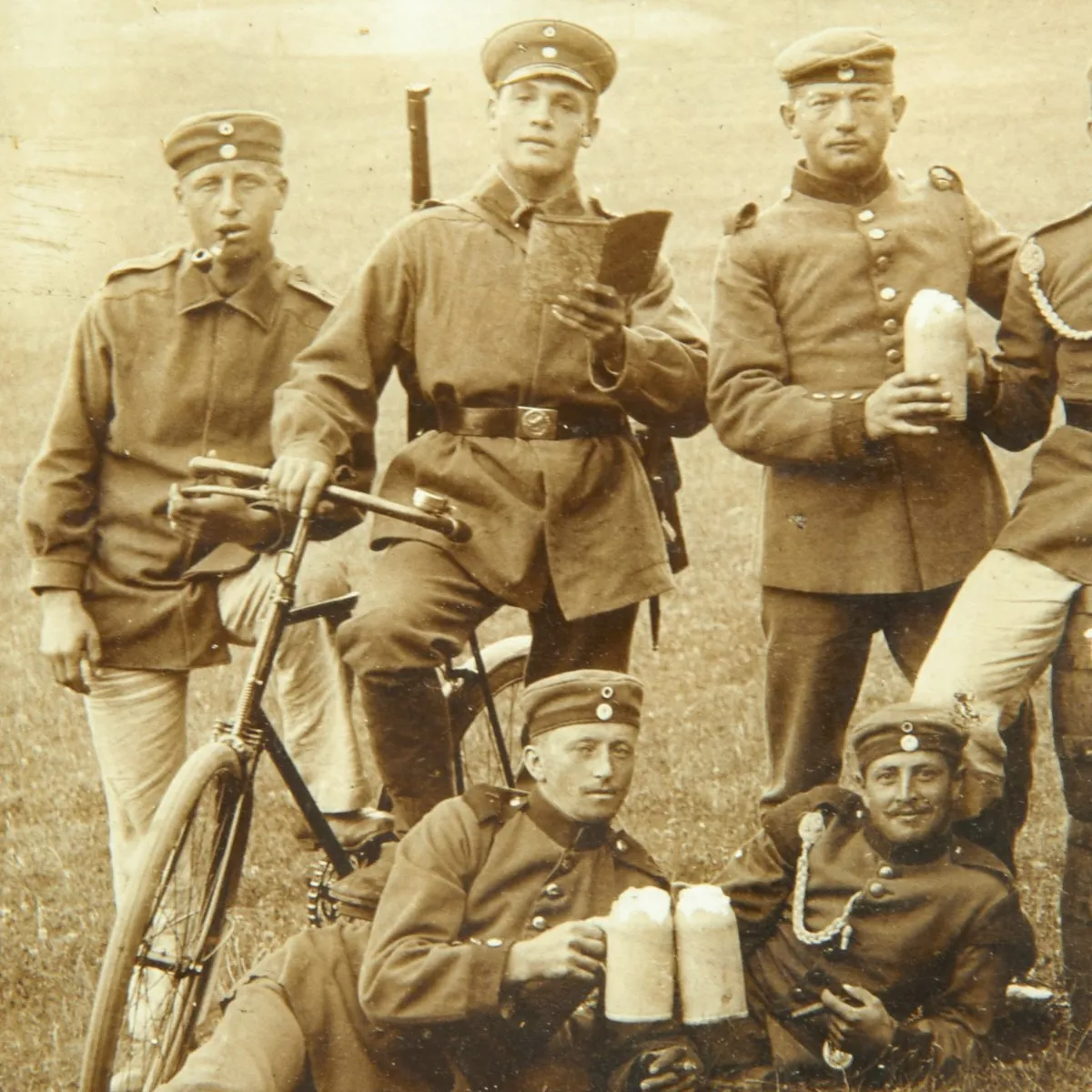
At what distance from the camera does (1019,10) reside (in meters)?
5.04

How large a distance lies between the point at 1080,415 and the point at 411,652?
165 centimetres

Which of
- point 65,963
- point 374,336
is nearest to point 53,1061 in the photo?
point 65,963

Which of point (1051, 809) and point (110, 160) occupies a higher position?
point (110, 160)

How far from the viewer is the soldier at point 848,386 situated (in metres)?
4.07

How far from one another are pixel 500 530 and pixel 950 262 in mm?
1288

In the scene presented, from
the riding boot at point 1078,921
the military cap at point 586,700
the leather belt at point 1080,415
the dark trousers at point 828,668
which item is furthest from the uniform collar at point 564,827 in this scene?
the leather belt at point 1080,415

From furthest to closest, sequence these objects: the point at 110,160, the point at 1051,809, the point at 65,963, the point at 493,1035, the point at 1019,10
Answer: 1. the point at 110,160
2. the point at 1051,809
3. the point at 1019,10
4. the point at 65,963
5. the point at 493,1035

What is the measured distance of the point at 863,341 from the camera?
4145 millimetres

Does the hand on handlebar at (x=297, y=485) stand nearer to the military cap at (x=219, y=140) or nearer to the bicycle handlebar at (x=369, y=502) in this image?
the bicycle handlebar at (x=369, y=502)

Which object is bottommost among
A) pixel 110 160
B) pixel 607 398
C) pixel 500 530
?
pixel 500 530

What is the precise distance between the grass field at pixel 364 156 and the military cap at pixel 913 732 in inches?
30.2

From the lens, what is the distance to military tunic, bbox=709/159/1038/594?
413 centimetres

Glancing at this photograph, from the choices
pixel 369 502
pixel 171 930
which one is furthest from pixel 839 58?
pixel 171 930

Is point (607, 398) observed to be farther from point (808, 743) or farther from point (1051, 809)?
point (1051, 809)
